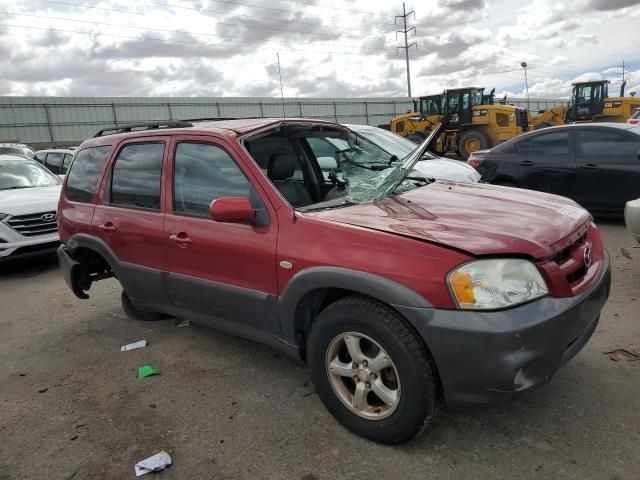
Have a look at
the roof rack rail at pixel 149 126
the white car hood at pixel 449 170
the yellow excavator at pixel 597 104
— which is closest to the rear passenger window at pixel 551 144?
the white car hood at pixel 449 170

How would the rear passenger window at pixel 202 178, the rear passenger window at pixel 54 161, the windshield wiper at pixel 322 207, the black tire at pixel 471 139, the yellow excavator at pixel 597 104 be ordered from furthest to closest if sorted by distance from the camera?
the yellow excavator at pixel 597 104 → the black tire at pixel 471 139 → the rear passenger window at pixel 54 161 → the rear passenger window at pixel 202 178 → the windshield wiper at pixel 322 207

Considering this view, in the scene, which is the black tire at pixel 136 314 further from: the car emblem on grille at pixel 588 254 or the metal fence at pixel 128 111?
the metal fence at pixel 128 111

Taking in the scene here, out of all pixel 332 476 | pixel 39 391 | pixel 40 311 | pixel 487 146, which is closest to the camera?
pixel 332 476

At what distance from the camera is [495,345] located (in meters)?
2.19

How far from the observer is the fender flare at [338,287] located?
235 centimetres

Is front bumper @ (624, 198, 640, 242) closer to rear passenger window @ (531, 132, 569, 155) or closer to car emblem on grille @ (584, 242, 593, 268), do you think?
car emblem on grille @ (584, 242, 593, 268)

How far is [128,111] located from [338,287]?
32892 mm

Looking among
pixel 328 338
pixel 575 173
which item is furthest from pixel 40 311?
pixel 575 173

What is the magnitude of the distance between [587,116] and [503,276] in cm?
2247

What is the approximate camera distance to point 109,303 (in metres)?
5.43

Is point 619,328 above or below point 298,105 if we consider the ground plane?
below

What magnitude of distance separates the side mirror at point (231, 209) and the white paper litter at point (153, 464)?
1317 mm

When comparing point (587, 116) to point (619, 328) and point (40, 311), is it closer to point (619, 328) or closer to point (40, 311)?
point (619, 328)

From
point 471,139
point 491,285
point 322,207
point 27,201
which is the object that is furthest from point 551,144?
point 471,139
